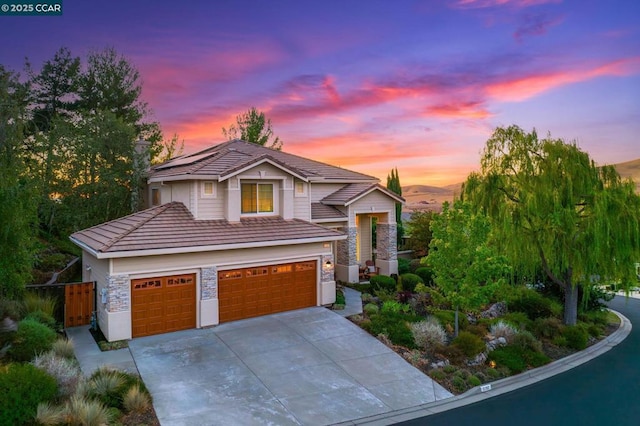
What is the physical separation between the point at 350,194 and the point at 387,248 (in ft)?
13.1

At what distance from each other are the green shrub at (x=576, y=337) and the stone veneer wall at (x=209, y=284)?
1364 cm

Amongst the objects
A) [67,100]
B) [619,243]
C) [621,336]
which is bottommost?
[621,336]

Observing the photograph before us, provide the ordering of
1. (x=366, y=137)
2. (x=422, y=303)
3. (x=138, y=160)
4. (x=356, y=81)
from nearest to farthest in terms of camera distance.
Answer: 1. (x=422, y=303)
2. (x=356, y=81)
3. (x=138, y=160)
4. (x=366, y=137)

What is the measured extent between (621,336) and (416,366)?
35.3ft

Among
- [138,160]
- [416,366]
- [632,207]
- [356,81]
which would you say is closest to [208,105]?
→ [138,160]

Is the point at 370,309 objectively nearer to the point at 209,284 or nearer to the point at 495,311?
the point at 495,311

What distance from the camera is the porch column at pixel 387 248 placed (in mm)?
23812

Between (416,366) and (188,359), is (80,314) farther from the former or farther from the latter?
(416,366)

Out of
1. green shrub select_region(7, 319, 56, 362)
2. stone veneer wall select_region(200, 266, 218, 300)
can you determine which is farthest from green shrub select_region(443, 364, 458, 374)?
green shrub select_region(7, 319, 56, 362)

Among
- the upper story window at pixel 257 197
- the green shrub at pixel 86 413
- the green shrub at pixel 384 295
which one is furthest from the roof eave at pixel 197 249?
the green shrub at pixel 86 413

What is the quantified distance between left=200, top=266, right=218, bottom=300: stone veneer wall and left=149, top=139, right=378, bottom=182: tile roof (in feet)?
13.1

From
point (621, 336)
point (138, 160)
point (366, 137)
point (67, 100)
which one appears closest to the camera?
point (621, 336)

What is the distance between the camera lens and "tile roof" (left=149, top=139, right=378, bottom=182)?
57.6ft

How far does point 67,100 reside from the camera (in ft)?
109
